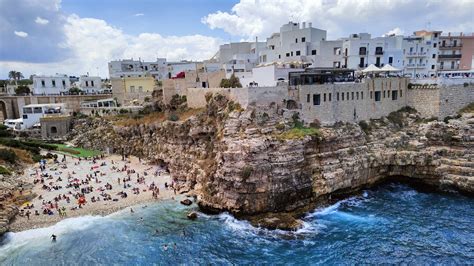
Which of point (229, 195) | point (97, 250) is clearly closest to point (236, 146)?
point (229, 195)

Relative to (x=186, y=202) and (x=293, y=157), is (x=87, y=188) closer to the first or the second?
(x=186, y=202)

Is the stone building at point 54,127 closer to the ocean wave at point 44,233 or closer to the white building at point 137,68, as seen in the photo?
the white building at point 137,68

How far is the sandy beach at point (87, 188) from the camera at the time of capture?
3709 centimetres

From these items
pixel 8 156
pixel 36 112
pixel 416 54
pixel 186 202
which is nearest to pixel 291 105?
pixel 186 202

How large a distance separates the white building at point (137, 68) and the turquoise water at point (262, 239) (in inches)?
2357

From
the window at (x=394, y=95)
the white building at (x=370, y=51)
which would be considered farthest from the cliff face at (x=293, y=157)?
the white building at (x=370, y=51)

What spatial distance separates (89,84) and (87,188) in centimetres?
5633

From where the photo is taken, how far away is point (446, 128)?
44062 millimetres

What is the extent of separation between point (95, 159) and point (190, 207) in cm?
2723

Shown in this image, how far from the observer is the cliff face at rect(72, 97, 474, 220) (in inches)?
1364

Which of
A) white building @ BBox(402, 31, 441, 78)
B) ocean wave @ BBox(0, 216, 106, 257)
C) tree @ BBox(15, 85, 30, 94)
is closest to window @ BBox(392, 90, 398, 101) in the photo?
white building @ BBox(402, 31, 441, 78)

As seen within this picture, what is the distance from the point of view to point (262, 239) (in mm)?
30125

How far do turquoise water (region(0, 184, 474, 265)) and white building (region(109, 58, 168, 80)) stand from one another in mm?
59879

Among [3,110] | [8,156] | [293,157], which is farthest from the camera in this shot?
[3,110]
